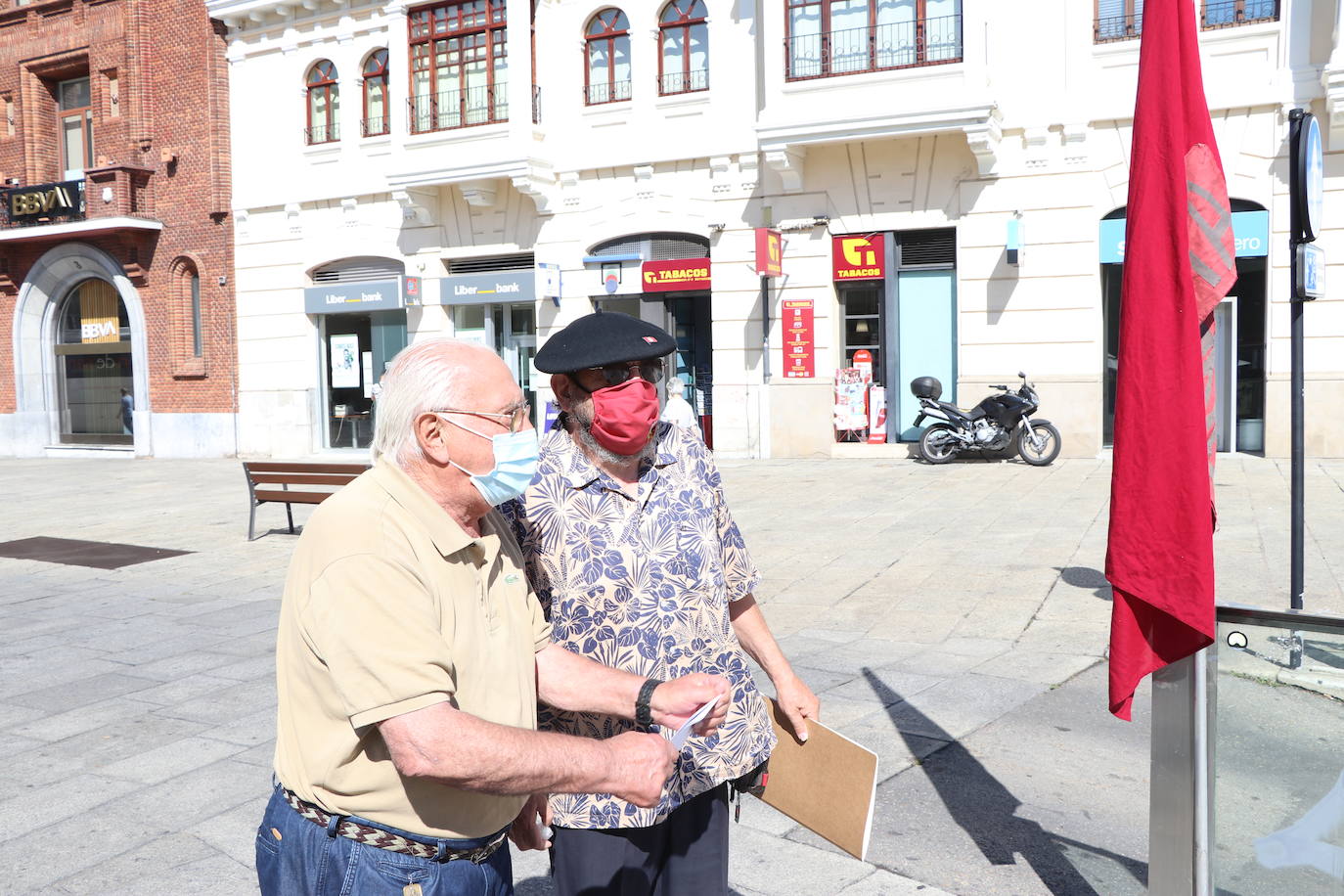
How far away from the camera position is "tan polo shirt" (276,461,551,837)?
179 centimetres

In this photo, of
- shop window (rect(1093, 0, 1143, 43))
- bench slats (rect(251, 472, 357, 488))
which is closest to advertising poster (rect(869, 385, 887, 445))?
shop window (rect(1093, 0, 1143, 43))

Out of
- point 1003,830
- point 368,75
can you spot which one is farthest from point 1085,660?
point 368,75

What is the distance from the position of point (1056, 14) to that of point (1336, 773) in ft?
52.4

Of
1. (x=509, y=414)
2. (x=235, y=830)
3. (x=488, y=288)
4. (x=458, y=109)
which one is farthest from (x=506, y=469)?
(x=458, y=109)

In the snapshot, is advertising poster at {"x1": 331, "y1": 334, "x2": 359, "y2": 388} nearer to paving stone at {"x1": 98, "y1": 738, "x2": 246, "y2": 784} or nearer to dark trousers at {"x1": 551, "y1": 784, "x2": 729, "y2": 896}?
paving stone at {"x1": 98, "y1": 738, "x2": 246, "y2": 784}

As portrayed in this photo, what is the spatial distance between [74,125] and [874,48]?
18.5m

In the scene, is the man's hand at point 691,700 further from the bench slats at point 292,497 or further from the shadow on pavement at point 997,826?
the bench slats at point 292,497

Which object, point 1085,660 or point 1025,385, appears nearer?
point 1085,660

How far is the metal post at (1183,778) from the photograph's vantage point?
2635 millimetres

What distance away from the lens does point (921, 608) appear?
735 cm

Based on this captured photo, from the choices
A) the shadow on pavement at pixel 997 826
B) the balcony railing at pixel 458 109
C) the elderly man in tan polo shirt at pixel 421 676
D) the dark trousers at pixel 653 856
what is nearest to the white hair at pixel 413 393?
the elderly man in tan polo shirt at pixel 421 676

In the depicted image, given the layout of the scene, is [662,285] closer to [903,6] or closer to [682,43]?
[682,43]

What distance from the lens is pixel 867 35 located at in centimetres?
1716

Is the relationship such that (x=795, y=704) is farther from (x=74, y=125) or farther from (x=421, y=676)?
(x=74, y=125)
